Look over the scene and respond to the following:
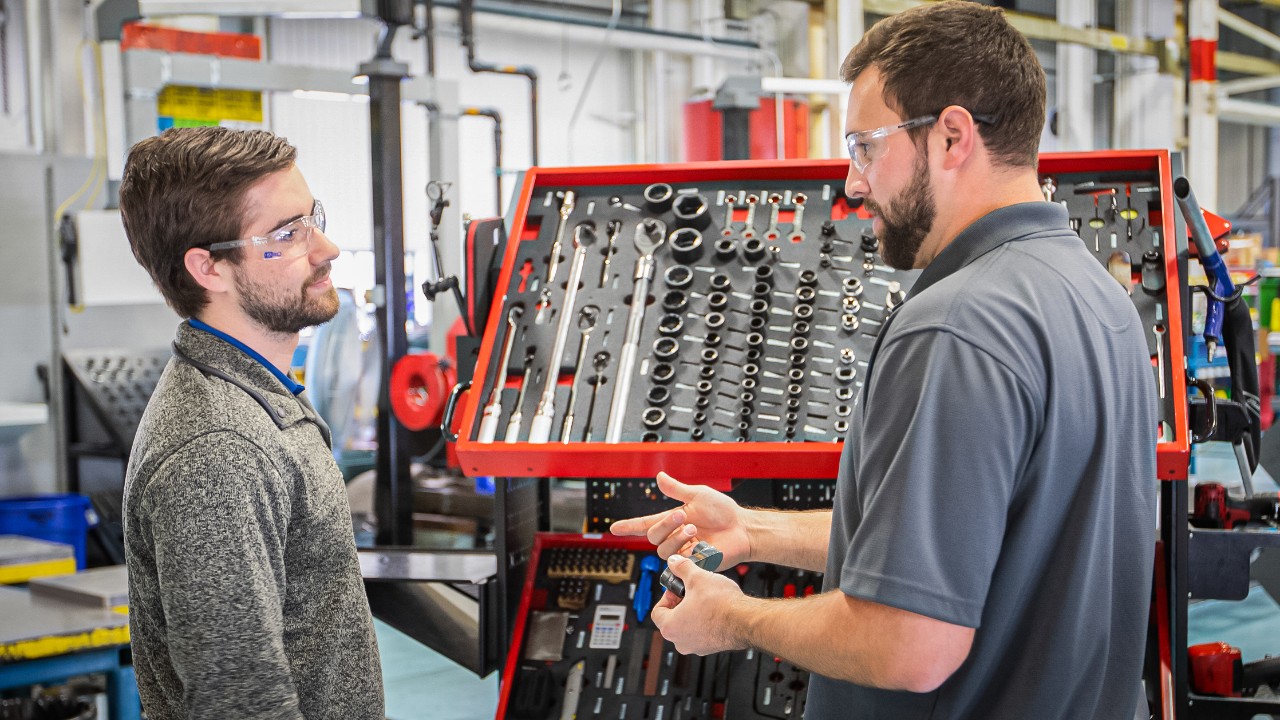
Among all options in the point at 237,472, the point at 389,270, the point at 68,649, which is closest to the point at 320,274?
the point at 237,472

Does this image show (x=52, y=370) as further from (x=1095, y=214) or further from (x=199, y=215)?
(x=1095, y=214)

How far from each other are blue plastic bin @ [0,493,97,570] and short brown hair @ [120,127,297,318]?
336 cm

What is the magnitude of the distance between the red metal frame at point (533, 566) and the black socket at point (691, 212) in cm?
67

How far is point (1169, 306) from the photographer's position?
211 cm

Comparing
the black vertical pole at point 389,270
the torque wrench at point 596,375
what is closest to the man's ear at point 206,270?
the torque wrench at point 596,375

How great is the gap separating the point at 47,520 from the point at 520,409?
2969 millimetres

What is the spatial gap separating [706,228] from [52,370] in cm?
342

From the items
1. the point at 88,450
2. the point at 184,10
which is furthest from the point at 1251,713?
the point at 88,450

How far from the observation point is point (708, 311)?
2.30m

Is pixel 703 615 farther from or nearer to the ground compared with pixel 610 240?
nearer to the ground

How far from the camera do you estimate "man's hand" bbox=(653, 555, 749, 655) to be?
1.21m

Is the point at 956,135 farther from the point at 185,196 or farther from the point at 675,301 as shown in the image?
the point at 675,301

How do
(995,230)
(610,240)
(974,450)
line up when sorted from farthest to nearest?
(610,240) → (995,230) → (974,450)

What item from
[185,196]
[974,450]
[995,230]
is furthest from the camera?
[185,196]
